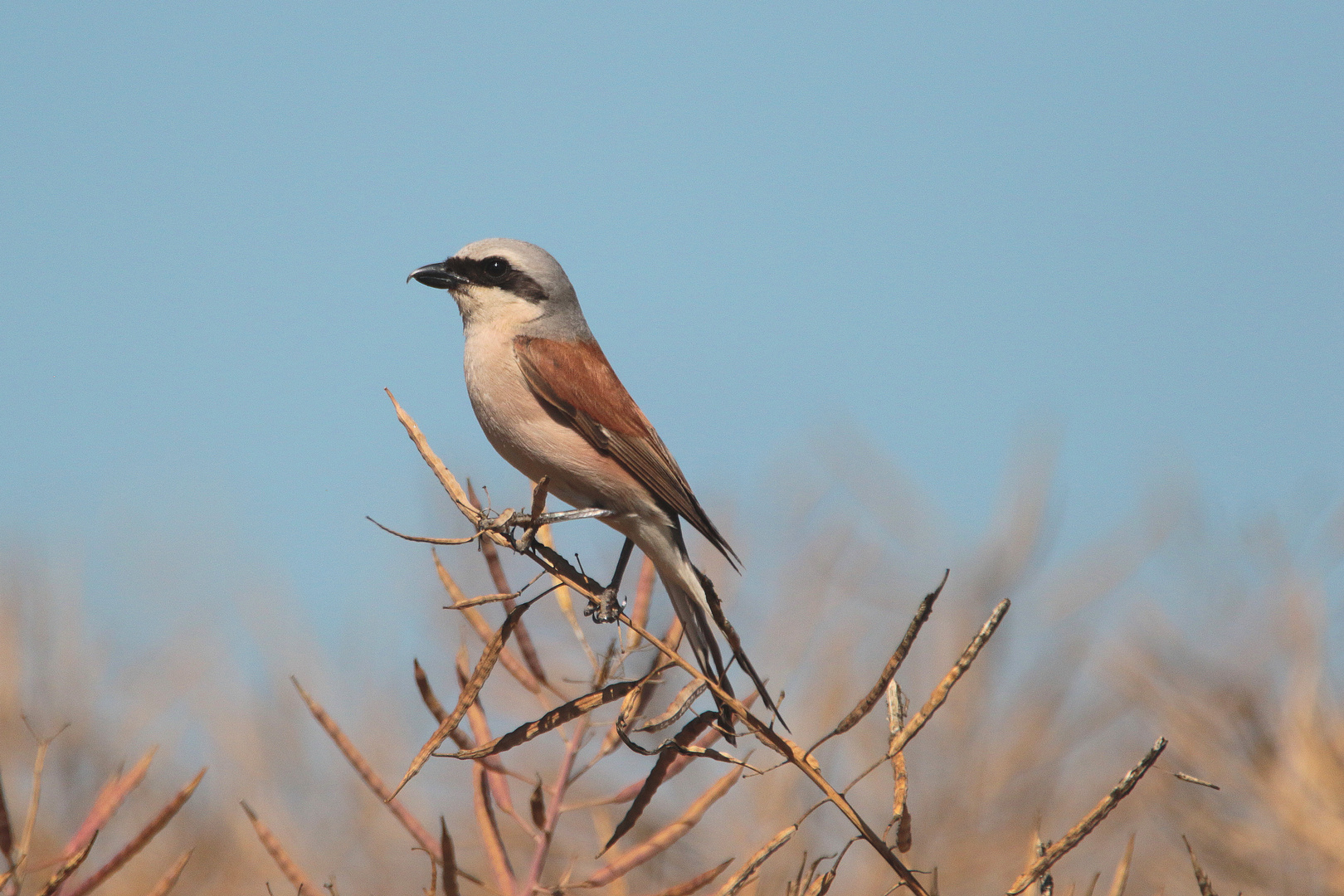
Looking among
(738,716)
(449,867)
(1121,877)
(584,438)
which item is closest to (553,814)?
(449,867)

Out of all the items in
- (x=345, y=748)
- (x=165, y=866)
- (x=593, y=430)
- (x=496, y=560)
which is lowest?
(x=165, y=866)

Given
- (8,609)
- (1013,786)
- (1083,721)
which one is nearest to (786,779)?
(1013,786)

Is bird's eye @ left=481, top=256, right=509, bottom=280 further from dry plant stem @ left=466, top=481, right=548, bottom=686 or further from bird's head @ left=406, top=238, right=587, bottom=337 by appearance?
dry plant stem @ left=466, top=481, right=548, bottom=686

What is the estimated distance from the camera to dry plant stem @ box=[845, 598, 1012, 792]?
1430 millimetres

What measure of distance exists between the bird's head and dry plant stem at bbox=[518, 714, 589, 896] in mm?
2173

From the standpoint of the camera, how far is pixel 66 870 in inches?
57.6

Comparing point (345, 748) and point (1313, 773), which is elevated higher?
point (1313, 773)

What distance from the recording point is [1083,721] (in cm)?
359

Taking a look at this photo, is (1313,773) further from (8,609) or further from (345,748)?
(8,609)

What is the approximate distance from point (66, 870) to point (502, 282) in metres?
2.86

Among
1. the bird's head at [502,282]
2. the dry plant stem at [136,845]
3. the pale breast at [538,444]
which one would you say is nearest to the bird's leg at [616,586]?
the pale breast at [538,444]

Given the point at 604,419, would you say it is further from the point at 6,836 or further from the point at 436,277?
the point at 6,836

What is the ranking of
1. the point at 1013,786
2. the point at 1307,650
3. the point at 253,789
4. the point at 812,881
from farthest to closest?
the point at 253,789 < the point at 1013,786 < the point at 1307,650 < the point at 812,881

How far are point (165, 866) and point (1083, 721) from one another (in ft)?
9.53
